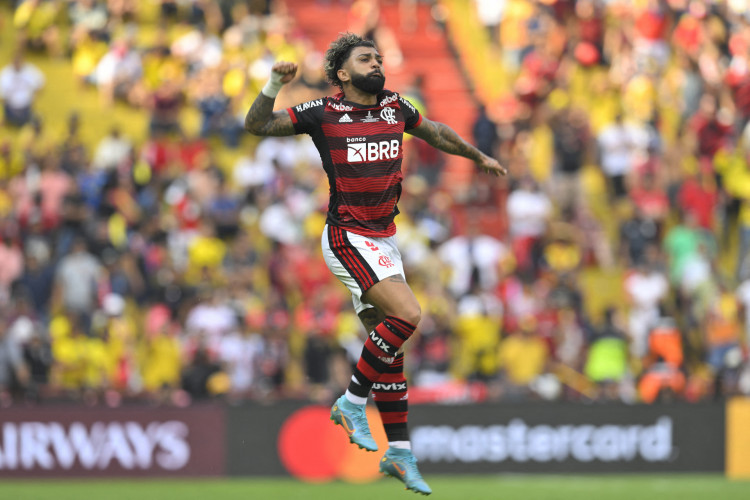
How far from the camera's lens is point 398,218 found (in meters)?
19.0

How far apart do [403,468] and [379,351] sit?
3.02 feet

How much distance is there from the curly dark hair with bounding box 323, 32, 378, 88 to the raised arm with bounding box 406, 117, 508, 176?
77 cm

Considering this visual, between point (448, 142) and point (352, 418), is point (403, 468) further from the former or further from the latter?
point (448, 142)

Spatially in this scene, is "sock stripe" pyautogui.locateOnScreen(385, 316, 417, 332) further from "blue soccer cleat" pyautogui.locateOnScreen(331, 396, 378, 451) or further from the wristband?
the wristband

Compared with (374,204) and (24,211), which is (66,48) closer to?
(24,211)

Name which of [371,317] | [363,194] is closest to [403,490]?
[371,317]

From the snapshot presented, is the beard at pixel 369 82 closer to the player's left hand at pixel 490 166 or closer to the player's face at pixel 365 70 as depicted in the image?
the player's face at pixel 365 70

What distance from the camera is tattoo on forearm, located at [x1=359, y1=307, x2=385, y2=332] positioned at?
9.40m

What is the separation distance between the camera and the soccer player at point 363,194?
889 cm

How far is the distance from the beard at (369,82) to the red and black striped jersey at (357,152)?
195 mm

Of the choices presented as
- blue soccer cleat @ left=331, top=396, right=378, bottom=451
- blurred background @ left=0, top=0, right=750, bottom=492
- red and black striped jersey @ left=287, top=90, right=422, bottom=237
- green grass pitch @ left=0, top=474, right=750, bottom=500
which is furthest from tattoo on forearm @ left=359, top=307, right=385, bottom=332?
blurred background @ left=0, top=0, right=750, bottom=492

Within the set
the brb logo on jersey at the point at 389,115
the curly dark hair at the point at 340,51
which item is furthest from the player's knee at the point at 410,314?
the curly dark hair at the point at 340,51

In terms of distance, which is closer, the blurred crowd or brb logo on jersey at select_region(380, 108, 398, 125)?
brb logo on jersey at select_region(380, 108, 398, 125)

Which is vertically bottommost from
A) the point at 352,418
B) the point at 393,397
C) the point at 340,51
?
the point at 352,418
